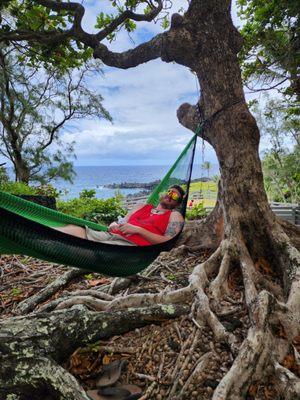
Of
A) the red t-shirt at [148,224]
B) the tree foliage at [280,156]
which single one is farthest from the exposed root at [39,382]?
the tree foliage at [280,156]

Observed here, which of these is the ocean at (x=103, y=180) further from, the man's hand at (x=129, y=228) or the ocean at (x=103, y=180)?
the man's hand at (x=129, y=228)

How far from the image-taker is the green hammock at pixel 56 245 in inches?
59.3

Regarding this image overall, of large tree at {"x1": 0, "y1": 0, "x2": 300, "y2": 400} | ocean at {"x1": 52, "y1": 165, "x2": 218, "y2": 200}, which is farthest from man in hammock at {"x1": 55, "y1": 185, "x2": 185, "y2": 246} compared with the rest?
ocean at {"x1": 52, "y1": 165, "x2": 218, "y2": 200}

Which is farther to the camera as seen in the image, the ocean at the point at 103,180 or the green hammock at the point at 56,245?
the ocean at the point at 103,180

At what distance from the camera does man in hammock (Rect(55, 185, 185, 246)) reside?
2.13 meters

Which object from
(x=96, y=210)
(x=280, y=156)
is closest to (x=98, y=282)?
(x=96, y=210)

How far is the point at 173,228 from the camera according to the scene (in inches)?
87.8

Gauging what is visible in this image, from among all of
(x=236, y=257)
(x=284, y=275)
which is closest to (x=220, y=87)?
(x=236, y=257)

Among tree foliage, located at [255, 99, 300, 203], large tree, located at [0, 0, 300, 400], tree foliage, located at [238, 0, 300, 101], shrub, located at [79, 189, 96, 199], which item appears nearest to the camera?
large tree, located at [0, 0, 300, 400]

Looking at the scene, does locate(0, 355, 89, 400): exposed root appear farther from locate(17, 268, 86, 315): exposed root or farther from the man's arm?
the man's arm

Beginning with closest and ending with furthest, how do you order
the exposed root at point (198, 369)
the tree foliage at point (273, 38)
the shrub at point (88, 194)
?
1. the exposed root at point (198, 369)
2. the tree foliage at point (273, 38)
3. the shrub at point (88, 194)

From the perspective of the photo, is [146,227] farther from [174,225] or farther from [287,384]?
[287,384]

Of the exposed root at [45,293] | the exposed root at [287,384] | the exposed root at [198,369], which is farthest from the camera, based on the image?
the exposed root at [45,293]

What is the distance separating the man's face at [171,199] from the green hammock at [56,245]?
468mm
